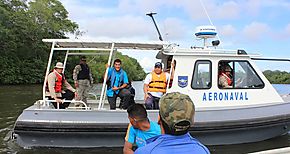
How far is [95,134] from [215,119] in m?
2.21

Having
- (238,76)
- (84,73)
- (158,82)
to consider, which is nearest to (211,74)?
(238,76)

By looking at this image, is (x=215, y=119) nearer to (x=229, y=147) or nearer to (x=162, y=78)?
(x=229, y=147)

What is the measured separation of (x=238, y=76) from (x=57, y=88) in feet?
11.8

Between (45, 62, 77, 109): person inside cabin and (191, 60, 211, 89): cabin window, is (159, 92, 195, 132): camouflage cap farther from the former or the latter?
(191, 60, 211, 89): cabin window

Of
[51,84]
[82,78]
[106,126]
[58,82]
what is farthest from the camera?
[82,78]

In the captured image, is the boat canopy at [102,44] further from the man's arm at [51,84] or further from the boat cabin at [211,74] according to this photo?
the man's arm at [51,84]

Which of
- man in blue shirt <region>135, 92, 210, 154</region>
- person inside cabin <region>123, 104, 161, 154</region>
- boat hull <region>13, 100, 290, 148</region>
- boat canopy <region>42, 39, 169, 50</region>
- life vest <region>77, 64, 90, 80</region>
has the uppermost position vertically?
boat canopy <region>42, 39, 169, 50</region>

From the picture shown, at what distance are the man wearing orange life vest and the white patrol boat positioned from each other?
6cm

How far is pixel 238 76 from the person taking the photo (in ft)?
23.6

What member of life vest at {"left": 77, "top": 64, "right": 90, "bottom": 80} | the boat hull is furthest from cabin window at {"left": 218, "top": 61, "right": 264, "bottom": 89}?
life vest at {"left": 77, "top": 64, "right": 90, "bottom": 80}

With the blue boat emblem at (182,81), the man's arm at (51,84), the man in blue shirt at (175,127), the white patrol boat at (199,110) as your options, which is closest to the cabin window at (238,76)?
the white patrol boat at (199,110)

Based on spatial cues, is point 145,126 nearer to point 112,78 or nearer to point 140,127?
point 140,127

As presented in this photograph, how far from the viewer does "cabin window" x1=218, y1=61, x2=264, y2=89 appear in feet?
23.3

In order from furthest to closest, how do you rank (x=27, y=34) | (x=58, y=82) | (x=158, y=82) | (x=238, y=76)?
(x=27, y=34), (x=238, y=76), (x=58, y=82), (x=158, y=82)
